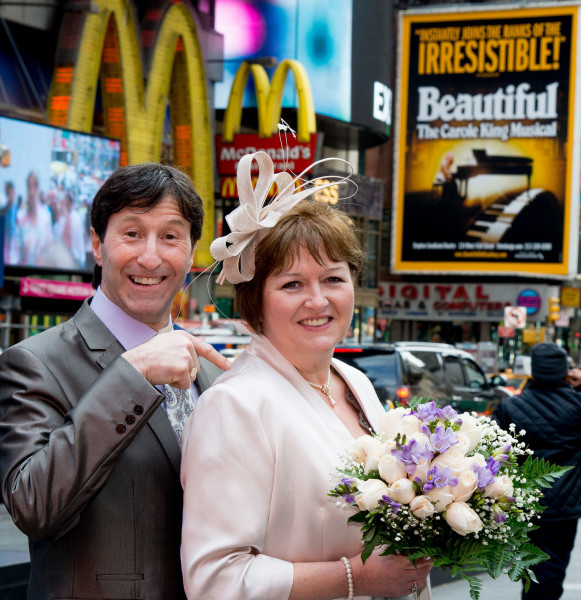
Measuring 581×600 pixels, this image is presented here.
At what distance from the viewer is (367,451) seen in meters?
2.74

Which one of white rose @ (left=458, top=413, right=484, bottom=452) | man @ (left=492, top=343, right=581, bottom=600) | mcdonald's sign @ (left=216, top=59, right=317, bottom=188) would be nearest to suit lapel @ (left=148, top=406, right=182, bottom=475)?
white rose @ (left=458, top=413, right=484, bottom=452)

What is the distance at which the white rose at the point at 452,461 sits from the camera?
2.68 m

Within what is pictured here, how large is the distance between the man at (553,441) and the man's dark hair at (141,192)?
14.0ft

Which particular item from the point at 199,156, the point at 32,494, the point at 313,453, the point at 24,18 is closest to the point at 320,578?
the point at 313,453

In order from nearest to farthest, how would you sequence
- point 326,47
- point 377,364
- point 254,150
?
point 377,364 < point 254,150 < point 326,47

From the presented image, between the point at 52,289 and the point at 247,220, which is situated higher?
the point at 247,220

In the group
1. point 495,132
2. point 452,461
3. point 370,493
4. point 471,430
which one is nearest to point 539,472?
point 471,430

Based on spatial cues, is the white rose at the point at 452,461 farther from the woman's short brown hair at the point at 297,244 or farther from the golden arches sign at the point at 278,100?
the golden arches sign at the point at 278,100

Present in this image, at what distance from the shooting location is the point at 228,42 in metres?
36.4

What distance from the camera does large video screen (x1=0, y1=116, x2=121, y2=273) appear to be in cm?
2094

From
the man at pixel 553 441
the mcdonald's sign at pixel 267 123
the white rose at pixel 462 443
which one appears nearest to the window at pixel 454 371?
the man at pixel 553 441

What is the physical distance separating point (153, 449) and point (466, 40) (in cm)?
4571

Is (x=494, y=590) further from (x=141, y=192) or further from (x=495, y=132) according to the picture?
(x=495, y=132)

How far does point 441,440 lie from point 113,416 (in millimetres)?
832
